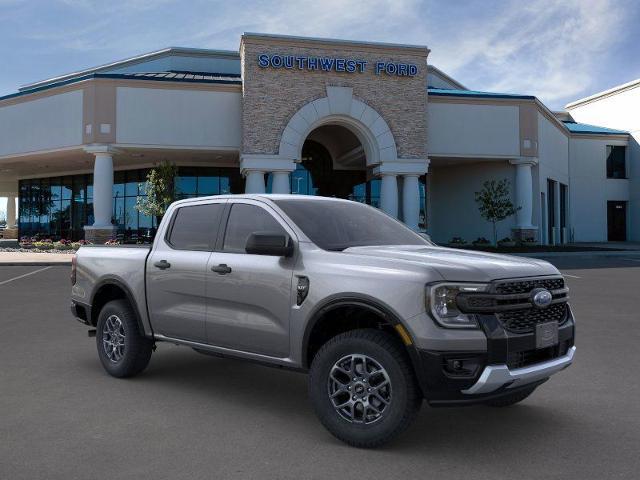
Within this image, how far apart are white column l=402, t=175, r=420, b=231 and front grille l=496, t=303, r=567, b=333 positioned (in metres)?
27.3

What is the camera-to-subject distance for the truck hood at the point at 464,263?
4.14 m

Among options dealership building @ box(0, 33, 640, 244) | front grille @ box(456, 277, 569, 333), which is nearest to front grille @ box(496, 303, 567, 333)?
front grille @ box(456, 277, 569, 333)

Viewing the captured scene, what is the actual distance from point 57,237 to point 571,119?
146ft

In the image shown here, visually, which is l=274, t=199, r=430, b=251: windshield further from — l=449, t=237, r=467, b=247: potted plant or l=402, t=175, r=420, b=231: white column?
l=449, t=237, r=467, b=247: potted plant

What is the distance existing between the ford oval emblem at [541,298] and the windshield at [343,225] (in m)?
1.46

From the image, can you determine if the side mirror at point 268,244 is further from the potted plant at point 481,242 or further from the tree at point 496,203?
the potted plant at point 481,242

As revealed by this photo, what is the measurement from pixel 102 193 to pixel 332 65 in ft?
43.5

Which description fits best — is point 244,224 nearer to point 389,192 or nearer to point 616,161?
point 389,192

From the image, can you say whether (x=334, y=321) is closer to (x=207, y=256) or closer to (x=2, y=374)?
(x=207, y=256)

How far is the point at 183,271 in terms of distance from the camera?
5.78 m

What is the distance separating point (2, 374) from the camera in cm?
646

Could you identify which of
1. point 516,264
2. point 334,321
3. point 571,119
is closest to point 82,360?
point 334,321

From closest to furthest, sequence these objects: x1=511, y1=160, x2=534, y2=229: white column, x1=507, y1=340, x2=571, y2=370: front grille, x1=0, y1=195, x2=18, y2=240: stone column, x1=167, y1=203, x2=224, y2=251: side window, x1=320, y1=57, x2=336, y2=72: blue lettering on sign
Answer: x1=507, y1=340, x2=571, y2=370: front grille → x1=167, y1=203, x2=224, y2=251: side window → x1=320, y1=57, x2=336, y2=72: blue lettering on sign → x1=511, y1=160, x2=534, y2=229: white column → x1=0, y1=195, x2=18, y2=240: stone column

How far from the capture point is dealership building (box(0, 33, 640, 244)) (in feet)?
99.3
